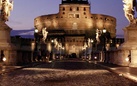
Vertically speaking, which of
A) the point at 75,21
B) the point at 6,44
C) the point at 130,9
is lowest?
the point at 6,44

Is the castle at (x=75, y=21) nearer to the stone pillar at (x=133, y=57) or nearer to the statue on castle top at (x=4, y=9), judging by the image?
the statue on castle top at (x=4, y=9)

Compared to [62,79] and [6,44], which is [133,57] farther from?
[62,79]

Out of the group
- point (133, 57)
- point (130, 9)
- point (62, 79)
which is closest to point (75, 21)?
point (130, 9)

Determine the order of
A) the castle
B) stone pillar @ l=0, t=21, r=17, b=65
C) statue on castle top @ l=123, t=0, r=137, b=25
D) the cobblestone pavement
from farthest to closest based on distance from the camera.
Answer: the castle → statue on castle top @ l=123, t=0, r=137, b=25 → stone pillar @ l=0, t=21, r=17, b=65 → the cobblestone pavement

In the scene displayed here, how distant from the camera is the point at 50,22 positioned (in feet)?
609

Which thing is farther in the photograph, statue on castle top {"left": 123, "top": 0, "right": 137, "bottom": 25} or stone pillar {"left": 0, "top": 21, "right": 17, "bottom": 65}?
statue on castle top {"left": 123, "top": 0, "right": 137, "bottom": 25}

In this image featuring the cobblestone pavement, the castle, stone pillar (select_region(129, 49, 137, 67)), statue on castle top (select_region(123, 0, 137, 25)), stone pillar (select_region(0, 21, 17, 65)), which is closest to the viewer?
the cobblestone pavement

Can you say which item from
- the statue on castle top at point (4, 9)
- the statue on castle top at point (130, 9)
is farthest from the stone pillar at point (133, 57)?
the statue on castle top at point (4, 9)

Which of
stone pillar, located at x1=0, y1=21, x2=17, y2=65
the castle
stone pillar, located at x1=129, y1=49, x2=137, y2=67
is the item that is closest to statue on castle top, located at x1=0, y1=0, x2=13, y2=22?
stone pillar, located at x1=0, y1=21, x2=17, y2=65

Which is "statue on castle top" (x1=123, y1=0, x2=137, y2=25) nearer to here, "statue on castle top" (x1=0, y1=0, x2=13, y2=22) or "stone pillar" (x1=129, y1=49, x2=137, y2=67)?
"stone pillar" (x1=129, y1=49, x2=137, y2=67)

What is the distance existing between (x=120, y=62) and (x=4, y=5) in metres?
12.4

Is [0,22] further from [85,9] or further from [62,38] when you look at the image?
[85,9]

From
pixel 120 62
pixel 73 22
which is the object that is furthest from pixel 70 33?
pixel 120 62

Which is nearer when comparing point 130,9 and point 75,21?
point 130,9
